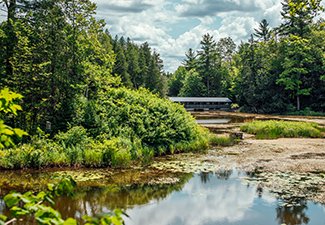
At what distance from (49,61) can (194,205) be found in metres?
11.1

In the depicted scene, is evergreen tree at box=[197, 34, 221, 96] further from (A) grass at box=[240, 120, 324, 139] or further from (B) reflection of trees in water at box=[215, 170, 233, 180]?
(B) reflection of trees in water at box=[215, 170, 233, 180]

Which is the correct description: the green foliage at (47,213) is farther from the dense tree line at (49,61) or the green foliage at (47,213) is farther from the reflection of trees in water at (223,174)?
the dense tree line at (49,61)

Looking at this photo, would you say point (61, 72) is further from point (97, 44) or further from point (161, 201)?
point (161, 201)

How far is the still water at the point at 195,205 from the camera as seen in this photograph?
1001 cm

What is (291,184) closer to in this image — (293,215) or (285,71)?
(293,215)

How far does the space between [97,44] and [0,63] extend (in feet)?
17.4

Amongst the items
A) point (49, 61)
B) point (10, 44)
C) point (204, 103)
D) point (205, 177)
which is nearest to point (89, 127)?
point (49, 61)

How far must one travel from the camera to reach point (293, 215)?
10180 mm

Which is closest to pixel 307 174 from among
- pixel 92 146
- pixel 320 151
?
pixel 320 151

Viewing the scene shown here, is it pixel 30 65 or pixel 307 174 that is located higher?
pixel 30 65

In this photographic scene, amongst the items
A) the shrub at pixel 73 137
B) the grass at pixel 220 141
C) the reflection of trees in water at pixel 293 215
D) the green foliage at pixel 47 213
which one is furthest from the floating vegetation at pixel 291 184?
the green foliage at pixel 47 213

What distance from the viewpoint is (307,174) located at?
14.8m

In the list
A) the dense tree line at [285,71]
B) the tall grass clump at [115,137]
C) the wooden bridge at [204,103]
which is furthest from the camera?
the wooden bridge at [204,103]

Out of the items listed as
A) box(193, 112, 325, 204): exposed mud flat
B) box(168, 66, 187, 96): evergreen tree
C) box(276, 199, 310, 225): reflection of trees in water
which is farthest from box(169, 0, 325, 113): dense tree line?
box(276, 199, 310, 225): reflection of trees in water
